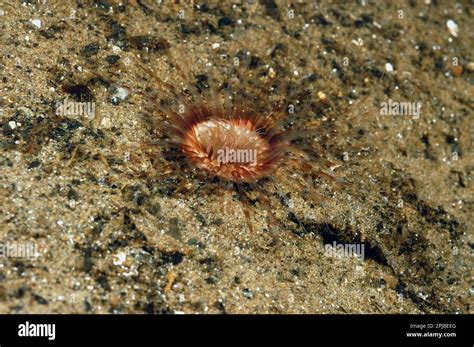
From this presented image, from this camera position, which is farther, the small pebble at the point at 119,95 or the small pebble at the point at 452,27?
the small pebble at the point at 452,27

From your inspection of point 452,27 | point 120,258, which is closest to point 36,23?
point 120,258

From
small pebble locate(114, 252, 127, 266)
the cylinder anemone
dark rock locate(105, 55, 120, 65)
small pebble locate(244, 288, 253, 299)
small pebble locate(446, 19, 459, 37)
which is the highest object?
small pebble locate(446, 19, 459, 37)

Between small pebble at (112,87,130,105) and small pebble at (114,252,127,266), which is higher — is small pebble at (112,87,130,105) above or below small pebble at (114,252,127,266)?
above

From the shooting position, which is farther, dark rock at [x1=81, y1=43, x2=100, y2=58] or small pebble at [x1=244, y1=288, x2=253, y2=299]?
dark rock at [x1=81, y1=43, x2=100, y2=58]

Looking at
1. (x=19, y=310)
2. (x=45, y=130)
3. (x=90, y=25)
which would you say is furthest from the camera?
(x=90, y=25)

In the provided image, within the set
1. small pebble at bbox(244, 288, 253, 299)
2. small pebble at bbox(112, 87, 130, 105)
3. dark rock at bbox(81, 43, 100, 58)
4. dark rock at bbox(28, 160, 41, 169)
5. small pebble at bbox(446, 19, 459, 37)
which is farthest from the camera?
small pebble at bbox(446, 19, 459, 37)

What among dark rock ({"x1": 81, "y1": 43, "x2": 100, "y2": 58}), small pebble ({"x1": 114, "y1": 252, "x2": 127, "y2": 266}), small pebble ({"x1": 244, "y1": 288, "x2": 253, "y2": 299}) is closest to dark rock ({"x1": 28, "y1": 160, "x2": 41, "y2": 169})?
small pebble ({"x1": 114, "y1": 252, "x2": 127, "y2": 266})

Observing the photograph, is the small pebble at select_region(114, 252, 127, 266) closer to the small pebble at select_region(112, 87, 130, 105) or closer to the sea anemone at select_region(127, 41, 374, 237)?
the sea anemone at select_region(127, 41, 374, 237)

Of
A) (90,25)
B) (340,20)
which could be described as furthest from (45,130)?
(340,20)

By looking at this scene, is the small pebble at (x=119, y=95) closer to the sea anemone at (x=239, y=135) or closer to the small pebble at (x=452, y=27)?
the sea anemone at (x=239, y=135)

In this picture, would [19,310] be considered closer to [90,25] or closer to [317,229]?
[317,229]

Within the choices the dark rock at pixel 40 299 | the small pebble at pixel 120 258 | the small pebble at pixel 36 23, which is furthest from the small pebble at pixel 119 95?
the dark rock at pixel 40 299
